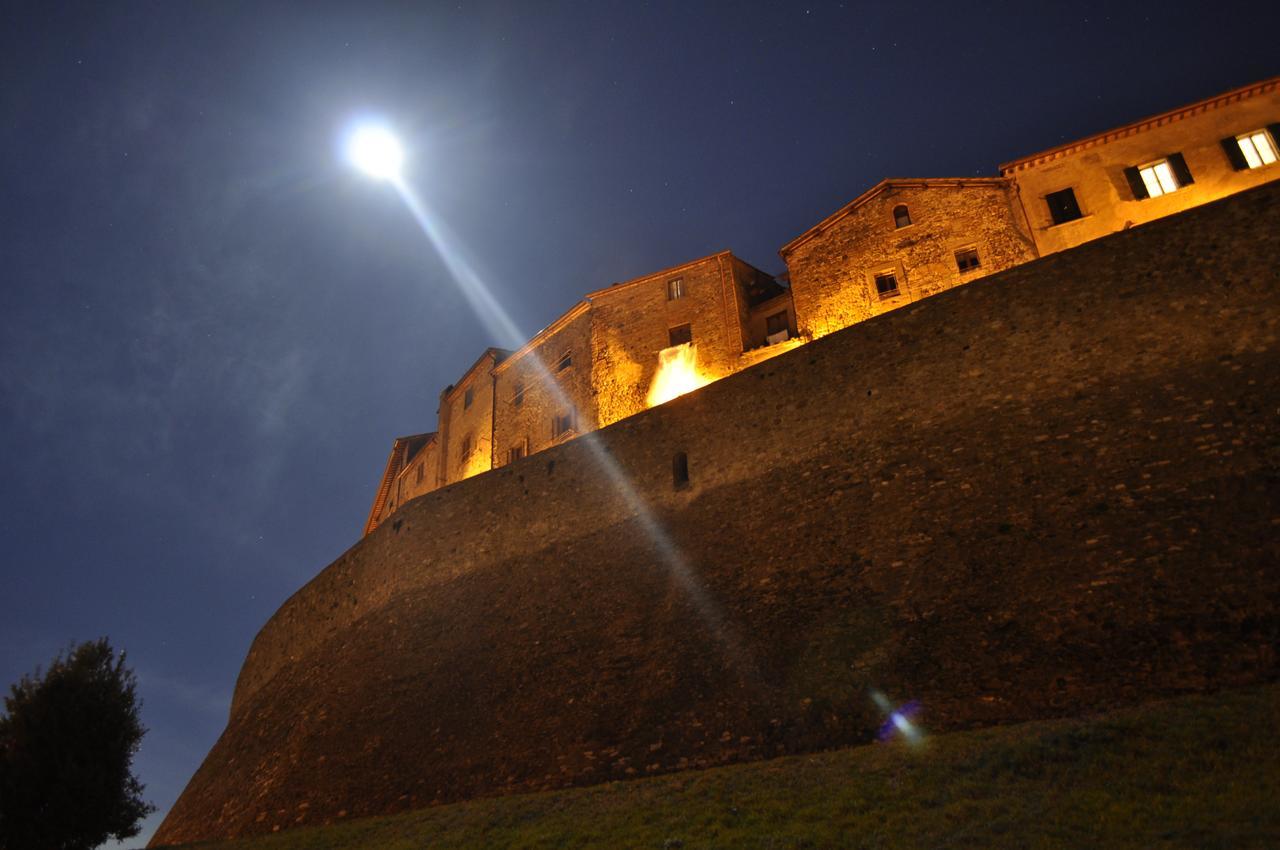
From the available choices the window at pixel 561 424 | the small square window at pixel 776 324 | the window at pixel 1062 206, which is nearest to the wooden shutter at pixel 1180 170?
the window at pixel 1062 206

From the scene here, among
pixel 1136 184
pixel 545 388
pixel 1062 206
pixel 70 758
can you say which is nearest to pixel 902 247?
pixel 1062 206

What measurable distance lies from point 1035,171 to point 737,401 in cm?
1579

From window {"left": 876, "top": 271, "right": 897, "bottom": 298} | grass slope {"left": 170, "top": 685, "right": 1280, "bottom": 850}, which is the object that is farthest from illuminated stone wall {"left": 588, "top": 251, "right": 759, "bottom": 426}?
grass slope {"left": 170, "top": 685, "right": 1280, "bottom": 850}

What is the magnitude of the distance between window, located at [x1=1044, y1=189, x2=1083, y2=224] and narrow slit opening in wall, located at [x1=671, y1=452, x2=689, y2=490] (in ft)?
52.4

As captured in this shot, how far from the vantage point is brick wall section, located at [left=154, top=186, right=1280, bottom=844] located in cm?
956

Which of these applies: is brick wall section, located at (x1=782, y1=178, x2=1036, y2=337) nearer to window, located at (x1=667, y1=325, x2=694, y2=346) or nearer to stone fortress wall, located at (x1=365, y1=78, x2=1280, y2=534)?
stone fortress wall, located at (x1=365, y1=78, x2=1280, y2=534)

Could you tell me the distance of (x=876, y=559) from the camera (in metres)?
12.2

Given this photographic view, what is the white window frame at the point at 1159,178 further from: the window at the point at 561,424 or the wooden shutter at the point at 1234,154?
the window at the point at 561,424

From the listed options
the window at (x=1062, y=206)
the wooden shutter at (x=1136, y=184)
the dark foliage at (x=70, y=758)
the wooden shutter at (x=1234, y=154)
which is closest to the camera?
the dark foliage at (x=70, y=758)

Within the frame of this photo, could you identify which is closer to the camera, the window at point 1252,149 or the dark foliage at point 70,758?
the dark foliage at point 70,758

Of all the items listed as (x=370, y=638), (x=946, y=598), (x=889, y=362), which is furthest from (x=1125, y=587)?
(x=370, y=638)

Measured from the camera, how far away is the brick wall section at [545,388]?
31.9 m

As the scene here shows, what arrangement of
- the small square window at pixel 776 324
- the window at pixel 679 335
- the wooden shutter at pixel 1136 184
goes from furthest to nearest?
the window at pixel 679 335, the small square window at pixel 776 324, the wooden shutter at pixel 1136 184

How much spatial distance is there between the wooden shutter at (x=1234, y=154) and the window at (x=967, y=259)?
7.10 m
